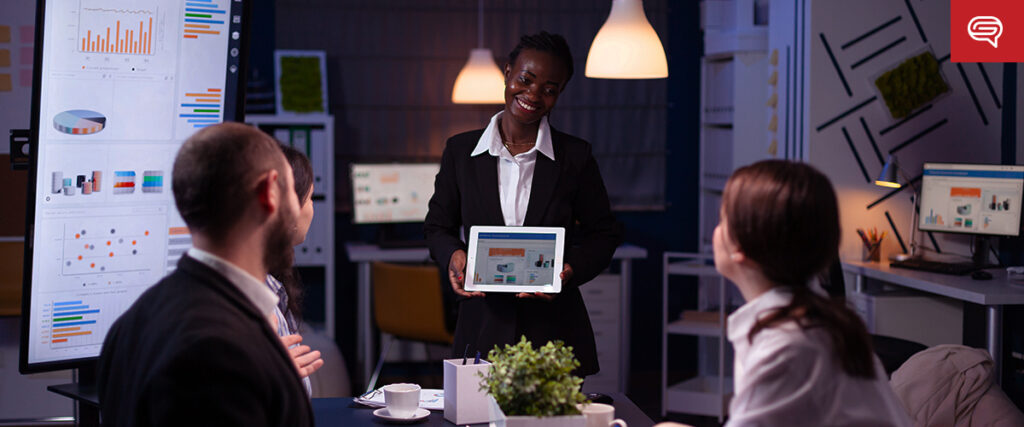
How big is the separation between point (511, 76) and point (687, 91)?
3471 mm

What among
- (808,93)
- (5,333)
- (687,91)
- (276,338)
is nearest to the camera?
(276,338)

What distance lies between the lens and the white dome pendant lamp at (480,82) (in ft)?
16.8

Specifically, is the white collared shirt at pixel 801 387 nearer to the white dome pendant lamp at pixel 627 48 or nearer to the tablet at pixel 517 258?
the tablet at pixel 517 258

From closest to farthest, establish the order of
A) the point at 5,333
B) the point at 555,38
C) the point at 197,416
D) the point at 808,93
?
1. the point at 197,416
2. the point at 555,38
3. the point at 5,333
4. the point at 808,93

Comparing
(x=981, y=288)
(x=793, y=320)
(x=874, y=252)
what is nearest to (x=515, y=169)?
(x=793, y=320)

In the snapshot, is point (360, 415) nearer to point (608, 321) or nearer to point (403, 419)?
point (403, 419)

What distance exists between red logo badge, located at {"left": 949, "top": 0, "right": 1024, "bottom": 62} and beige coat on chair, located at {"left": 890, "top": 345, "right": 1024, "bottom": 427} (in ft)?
5.58

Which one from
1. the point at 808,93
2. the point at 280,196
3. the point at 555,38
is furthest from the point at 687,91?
the point at 280,196

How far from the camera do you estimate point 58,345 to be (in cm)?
212

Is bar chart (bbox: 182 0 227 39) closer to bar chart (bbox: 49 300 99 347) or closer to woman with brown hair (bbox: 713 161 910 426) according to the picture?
bar chart (bbox: 49 300 99 347)

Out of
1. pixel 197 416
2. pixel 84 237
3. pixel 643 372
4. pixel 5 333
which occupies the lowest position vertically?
pixel 643 372

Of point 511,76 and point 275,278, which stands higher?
point 511,76

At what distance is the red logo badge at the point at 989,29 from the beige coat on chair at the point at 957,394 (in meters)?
1.70

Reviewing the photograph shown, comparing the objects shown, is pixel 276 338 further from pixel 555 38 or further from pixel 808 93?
pixel 808 93
